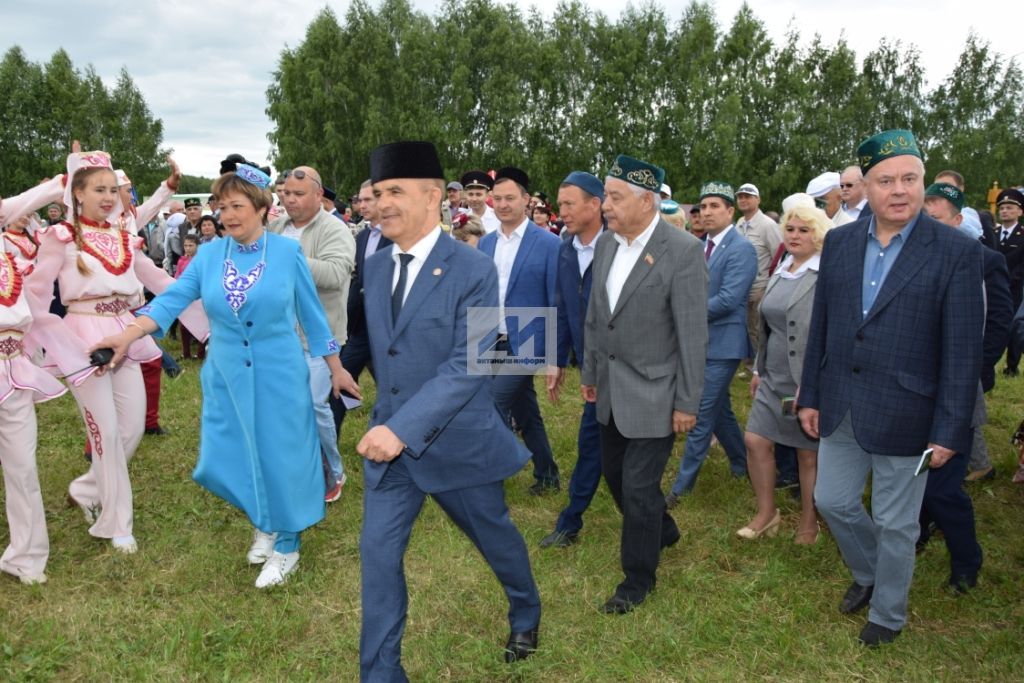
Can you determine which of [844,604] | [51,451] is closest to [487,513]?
[844,604]

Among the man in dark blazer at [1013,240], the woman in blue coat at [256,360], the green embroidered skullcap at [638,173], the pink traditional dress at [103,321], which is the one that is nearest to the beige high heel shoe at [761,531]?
the green embroidered skullcap at [638,173]

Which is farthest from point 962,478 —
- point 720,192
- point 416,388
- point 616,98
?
point 616,98

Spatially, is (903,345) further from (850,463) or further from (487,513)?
(487,513)

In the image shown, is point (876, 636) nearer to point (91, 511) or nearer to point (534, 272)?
point (534, 272)

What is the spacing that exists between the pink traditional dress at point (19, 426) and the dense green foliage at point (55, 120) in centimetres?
4583

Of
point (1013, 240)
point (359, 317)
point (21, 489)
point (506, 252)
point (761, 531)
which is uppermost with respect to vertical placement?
point (506, 252)

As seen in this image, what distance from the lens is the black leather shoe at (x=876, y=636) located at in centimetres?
365

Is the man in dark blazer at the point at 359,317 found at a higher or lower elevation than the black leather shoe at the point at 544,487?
higher

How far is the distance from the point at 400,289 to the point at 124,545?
303 centimetres

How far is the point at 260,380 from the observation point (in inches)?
164

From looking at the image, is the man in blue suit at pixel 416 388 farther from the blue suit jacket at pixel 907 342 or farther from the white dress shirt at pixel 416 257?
the blue suit jacket at pixel 907 342

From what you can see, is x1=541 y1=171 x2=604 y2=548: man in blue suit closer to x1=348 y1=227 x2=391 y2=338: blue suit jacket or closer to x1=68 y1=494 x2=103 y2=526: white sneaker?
x1=348 y1=227 x2=391 y2=338: blue suit jacket

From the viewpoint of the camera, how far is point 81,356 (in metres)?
4.66

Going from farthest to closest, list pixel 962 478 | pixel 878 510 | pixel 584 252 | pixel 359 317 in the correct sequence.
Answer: pixel 359 317, pixel 584 252, pixel 962 478, pixel 878 510
